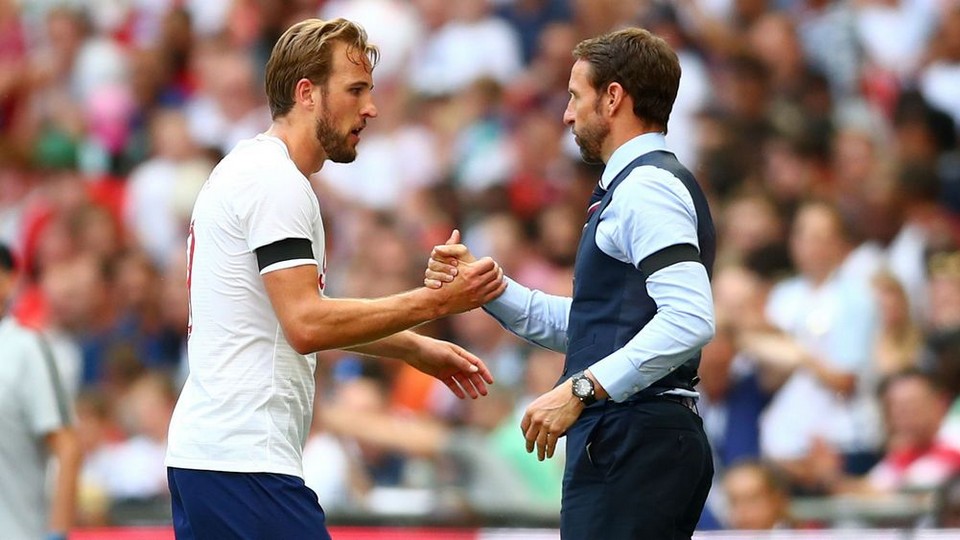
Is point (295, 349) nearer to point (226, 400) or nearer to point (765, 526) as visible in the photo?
point (226, 400)

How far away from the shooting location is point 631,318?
17.9 ft

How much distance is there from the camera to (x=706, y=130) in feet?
36.8

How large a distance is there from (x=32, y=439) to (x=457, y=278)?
251 centimetres

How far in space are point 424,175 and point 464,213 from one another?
71cm

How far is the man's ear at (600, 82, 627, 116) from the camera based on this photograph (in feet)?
18.3

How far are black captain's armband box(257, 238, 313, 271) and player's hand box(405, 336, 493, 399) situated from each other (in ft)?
2.79

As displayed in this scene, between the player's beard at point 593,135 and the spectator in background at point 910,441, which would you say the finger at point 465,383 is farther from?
the spectator in background at point 910,441

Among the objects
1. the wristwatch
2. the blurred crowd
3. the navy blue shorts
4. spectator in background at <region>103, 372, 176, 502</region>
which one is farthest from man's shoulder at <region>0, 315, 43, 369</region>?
spectator in background at <region>103, 372, 176, 502</region>

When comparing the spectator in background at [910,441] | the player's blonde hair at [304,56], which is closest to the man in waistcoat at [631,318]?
the player's blonde hair at [304,56]

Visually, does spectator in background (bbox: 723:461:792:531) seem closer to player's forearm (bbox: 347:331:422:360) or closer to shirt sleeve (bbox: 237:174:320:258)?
player's forearm (bbox: 347:331:422:360)

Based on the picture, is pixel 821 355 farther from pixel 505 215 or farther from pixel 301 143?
pixel 301 143

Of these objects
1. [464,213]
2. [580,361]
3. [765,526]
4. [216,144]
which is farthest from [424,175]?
[580,361]

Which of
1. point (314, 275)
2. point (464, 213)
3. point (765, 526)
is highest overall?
point (464, 213)

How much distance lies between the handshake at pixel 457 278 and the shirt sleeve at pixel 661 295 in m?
Result: 0.52
